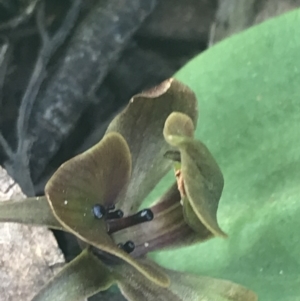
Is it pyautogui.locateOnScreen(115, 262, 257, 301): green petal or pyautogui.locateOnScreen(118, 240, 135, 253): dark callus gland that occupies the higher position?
pyautogui.locateOnScreen(118, 240, 135, 253): dark callus gland

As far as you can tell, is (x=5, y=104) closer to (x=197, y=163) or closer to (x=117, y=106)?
(x=117, y=106)

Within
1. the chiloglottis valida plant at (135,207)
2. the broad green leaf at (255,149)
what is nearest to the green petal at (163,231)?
the chiloglottis valida plant at (135,207)

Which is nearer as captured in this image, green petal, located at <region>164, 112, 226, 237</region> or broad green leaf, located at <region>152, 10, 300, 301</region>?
green petal, located at <region>164, 112, 226, 237</region>

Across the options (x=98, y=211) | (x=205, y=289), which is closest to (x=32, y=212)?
(x=98, y=211)

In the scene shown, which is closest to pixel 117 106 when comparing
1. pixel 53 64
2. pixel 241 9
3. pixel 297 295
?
pixel 53 64

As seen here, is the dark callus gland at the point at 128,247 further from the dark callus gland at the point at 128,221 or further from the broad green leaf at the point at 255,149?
the broad green leaf at the point at 255,149

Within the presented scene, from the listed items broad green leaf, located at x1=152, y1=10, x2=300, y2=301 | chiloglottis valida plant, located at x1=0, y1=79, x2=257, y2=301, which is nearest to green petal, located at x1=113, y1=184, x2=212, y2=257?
chiloglottis valida plant, located at x1=0, y1=79, x2=257, y2=301

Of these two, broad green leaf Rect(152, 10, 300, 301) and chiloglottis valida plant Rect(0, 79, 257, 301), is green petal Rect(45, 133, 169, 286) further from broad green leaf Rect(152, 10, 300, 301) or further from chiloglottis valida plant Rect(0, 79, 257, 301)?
broad green leaf Rect(152, 10, 300, 301)

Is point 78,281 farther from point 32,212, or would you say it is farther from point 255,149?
point 255,149
